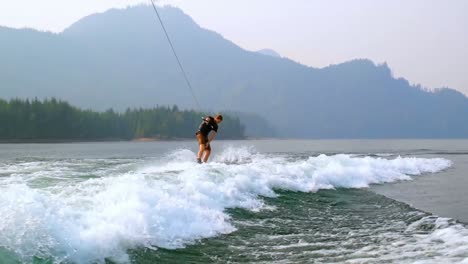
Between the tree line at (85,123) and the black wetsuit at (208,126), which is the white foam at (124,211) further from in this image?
the tree line at (85,123)

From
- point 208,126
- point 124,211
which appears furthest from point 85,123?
point 124,211

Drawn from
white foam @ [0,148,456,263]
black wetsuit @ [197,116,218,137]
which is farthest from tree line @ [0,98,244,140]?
white foam @ [0,148,456,263]

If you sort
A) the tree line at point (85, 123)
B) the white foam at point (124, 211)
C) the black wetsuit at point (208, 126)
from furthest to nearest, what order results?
the tree line at point (85, 123) < the black wetsuit at point (208, 126) < the white foam at point (124, 211)

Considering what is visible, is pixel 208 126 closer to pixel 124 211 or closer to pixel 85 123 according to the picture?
pixel 124 211

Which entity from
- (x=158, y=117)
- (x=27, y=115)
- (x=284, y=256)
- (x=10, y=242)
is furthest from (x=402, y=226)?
(x=158, y=117)

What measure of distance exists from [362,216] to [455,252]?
488cm

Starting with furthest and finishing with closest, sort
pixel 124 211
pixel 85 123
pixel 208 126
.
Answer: pixel 85 123
pixel 208 126
pixel 124 211

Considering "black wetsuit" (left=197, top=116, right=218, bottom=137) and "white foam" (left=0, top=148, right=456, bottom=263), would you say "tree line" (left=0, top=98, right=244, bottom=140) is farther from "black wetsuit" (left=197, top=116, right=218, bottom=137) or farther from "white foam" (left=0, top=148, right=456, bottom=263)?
"white foam" (left=0, top=148, right=456, bottom=263)

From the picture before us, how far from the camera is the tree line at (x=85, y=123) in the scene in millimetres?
106625

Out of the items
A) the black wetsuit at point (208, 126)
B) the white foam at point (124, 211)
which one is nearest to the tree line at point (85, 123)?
the black wetsuit at point (208, 126)

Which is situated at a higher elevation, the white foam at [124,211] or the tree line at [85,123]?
the tree line at [85,123]

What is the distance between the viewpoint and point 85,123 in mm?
121562

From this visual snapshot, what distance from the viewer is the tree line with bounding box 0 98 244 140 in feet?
350

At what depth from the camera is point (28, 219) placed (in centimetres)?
785
